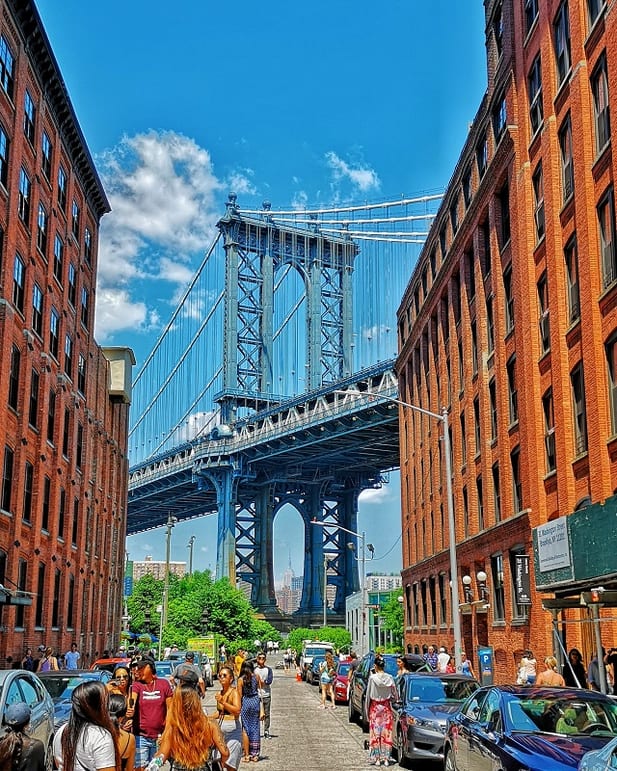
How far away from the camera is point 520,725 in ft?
38.6

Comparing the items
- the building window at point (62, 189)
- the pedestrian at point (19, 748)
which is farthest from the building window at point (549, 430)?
the pedestrian at point (19, 748)

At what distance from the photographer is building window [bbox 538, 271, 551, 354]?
27812mm

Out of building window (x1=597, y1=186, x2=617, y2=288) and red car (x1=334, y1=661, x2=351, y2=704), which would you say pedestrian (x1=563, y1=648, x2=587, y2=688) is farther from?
red car (x1=334, y1=661, x2=351, y2=704)

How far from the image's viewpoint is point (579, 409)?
2530cm

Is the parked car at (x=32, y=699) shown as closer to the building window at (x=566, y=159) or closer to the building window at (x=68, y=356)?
the building window at (x=566, y=159)

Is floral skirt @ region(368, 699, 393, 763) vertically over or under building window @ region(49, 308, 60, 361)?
under

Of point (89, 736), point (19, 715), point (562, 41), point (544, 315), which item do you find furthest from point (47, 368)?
point (19, 715)

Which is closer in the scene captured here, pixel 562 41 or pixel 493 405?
pixel 562 41

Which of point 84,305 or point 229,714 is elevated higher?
point 84,305

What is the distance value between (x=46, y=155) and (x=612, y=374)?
22.9 meters

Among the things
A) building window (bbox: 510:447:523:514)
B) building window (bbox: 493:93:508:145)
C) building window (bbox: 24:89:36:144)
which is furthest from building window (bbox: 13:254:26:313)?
building window (bbox: 510:447:523:514)

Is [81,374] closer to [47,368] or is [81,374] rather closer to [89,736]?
[47,368]

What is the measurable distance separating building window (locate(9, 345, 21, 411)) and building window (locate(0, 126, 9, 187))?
501 cm

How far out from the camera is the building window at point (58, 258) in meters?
39.1
